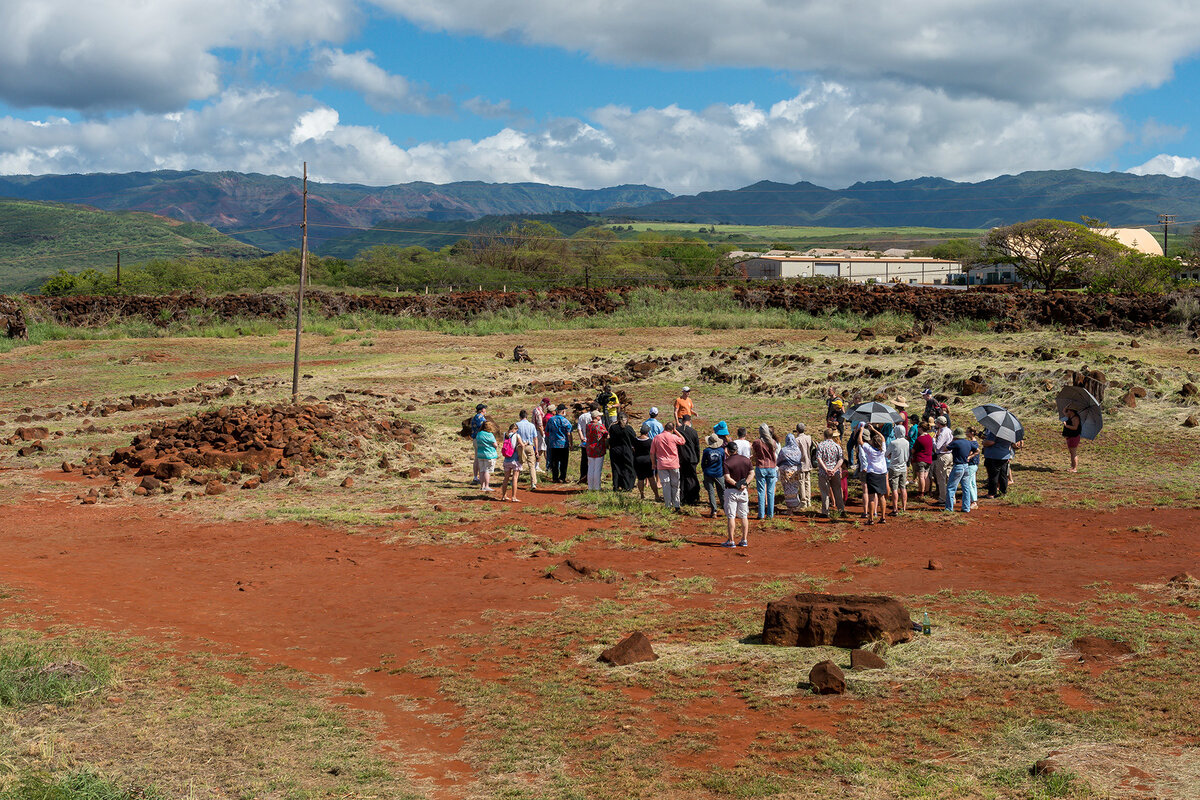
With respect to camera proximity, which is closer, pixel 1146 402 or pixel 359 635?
pixel 359 635

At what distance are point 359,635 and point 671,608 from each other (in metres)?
3.43

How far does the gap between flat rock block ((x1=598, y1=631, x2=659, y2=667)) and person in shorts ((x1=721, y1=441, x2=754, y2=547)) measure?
14.9ft

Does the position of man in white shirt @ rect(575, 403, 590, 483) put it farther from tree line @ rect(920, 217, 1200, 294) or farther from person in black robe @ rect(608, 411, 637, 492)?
tree line @ rect(920, 217, 1200, 294)

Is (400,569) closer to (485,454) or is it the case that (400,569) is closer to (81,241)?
(485,454)

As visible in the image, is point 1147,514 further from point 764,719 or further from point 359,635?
point 359,635

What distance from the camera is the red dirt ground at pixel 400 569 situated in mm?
11070

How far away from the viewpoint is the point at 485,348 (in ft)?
146

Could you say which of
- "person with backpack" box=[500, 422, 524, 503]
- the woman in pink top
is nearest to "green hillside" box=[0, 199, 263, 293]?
"person with backpack" box=[500, 422, 524, 503]

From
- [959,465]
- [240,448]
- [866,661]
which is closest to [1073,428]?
[959,465]

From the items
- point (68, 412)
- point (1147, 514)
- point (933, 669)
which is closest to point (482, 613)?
point (933, 669)

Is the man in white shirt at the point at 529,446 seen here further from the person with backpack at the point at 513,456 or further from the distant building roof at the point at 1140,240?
the distant building roof at the point at 1140,240

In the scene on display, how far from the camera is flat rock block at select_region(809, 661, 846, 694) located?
8.70 meters

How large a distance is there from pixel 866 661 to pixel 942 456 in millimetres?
7902

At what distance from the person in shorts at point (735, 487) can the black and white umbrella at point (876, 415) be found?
2.52 meters
